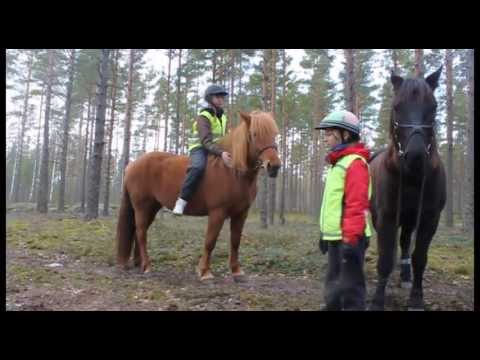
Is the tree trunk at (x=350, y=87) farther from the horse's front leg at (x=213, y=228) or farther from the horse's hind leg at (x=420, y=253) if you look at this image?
the horse's hind leg at (x=420, y=253)

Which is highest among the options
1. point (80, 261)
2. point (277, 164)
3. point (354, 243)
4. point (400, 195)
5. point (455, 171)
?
point (455, 171)

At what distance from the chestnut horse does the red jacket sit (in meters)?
1.70

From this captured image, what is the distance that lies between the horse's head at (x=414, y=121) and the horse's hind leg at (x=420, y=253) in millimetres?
733

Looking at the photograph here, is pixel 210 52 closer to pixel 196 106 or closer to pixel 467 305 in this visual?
pixel 196 106

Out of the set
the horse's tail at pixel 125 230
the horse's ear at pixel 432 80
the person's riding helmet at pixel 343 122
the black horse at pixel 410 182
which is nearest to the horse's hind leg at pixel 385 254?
the black horse at pixel 410 182

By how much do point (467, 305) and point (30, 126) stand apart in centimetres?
4642

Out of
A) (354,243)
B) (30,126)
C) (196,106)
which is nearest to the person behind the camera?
(354,243)

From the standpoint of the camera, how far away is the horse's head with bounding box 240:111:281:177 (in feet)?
16.7

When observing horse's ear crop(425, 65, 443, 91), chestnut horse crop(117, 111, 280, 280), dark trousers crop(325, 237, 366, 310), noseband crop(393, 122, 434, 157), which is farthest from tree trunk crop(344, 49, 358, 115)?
dark trousers crop(325, 237, 366, 310)

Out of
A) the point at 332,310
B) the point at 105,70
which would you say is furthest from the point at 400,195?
the point at 105,70

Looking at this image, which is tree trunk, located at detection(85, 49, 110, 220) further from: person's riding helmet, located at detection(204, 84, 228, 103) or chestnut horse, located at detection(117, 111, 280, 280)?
person's riding helmet, located at detection(204, 84, 228, 103)

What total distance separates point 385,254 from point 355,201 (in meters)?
1.31

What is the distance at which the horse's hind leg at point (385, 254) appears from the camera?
13.7ft

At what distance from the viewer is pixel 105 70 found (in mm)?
→ 15250
